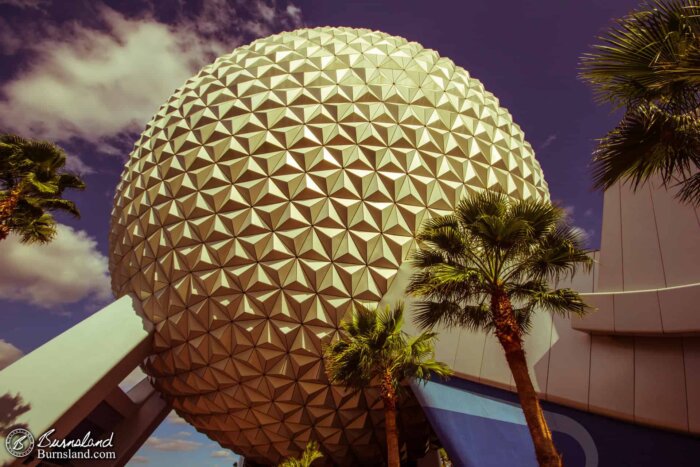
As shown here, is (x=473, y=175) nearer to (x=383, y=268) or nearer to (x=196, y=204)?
(x=383, y=268)

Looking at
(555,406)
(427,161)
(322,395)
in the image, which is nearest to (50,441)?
(322,395)

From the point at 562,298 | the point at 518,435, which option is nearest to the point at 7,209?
the point at 562,298

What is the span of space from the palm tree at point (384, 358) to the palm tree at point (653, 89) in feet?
19.4

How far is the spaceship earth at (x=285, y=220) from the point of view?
11711mm

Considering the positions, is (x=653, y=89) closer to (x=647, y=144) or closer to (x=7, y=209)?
(x=647, y=144)

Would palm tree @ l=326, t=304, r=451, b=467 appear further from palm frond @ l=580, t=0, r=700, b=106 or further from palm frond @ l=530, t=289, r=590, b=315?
palm frond @ l=580, t=0, r=700, b=106

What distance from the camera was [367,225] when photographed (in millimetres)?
12031

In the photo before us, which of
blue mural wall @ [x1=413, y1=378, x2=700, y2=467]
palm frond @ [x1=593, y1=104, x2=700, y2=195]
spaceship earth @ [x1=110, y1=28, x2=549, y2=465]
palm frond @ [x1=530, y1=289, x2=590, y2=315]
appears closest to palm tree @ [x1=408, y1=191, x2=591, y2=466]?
palm frond @ [x1=530, y1=289, x2=590, y2=315]

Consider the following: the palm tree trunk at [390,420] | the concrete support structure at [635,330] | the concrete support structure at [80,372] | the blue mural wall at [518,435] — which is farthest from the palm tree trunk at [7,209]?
the concrete support structure at [635,330]

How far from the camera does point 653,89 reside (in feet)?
13.1

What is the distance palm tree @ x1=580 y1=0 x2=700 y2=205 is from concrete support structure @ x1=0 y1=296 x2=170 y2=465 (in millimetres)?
12865

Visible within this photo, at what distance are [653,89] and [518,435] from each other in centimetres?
755

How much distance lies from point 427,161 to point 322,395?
877 centimetres

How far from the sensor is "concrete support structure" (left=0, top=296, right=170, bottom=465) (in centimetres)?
938
